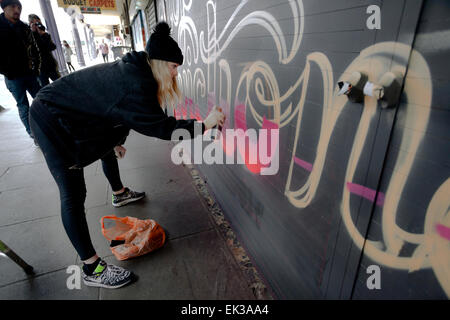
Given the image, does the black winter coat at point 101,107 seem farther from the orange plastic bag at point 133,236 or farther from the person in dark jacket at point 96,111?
the orange plastic bag at point 133,236

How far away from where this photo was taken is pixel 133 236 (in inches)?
93.0

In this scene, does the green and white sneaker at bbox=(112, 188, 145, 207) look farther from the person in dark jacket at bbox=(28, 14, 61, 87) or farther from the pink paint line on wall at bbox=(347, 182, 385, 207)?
the person in dark jacket at bbox=(28, 14, 61, 87)

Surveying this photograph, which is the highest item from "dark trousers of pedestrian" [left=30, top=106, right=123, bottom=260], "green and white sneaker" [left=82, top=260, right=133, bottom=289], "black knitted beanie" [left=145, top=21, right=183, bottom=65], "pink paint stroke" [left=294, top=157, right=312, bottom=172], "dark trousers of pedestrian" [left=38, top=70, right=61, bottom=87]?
"black knitted beanie" [left=145, top=21, right=183, bottom=65]

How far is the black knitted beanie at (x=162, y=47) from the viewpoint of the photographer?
66.7 inches

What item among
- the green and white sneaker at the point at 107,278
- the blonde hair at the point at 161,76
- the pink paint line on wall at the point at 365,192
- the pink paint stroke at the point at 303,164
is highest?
the blonde hair at the point at 161,76

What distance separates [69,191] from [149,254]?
0.91m

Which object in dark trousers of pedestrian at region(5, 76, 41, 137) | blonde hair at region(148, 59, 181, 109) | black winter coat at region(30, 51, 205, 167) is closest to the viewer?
black winter coat at region(30, 51, 205, 167)

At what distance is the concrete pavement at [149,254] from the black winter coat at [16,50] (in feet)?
4.93

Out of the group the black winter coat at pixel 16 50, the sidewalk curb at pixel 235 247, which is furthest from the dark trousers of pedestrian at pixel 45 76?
the sidewalk curb at pixel 235 247

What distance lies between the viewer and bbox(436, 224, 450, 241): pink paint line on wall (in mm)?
807

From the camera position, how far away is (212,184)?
3164 mm

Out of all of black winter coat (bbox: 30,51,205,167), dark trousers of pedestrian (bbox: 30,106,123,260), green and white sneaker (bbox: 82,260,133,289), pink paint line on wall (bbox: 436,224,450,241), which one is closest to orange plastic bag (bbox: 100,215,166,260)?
green and white sneaker (bbox: 82,260,133,289)

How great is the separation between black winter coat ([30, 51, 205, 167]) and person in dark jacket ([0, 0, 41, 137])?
10.6 ft

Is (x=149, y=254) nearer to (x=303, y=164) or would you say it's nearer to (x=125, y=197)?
(x=125, y=197)
